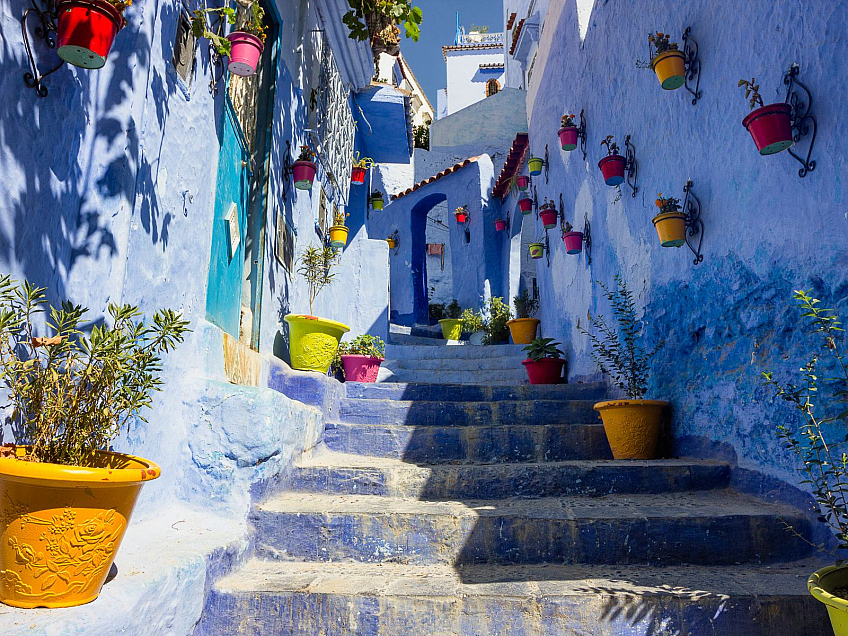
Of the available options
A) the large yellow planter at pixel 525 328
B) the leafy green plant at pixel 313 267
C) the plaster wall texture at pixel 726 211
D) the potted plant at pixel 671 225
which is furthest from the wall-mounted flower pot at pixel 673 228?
the large yellow planter at pixel 525 328

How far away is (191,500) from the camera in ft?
9.02

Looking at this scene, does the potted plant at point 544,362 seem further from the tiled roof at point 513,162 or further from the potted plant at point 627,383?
the tiled roof at point 513,162

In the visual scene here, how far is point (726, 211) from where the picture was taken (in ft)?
11.3

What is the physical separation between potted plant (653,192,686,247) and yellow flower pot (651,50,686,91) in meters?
0.71

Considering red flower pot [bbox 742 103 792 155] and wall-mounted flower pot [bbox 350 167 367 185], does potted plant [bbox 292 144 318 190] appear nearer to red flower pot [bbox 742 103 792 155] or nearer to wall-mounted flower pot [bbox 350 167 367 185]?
red flower pot [bbox 742 103 792 155]

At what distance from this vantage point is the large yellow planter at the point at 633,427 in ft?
12.6

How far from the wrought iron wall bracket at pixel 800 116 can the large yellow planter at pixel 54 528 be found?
290cm

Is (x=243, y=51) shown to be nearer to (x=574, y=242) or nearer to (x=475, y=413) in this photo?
(x=475, y=413)

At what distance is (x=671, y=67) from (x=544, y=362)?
2892 mm

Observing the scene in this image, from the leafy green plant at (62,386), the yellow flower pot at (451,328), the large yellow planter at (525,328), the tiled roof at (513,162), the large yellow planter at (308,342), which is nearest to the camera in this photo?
the leafy green plant at (62,386)

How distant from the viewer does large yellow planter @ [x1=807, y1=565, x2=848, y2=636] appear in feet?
5.44

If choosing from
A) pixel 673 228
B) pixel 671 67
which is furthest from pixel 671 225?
pixel 671 67

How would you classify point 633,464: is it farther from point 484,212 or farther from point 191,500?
point 484,212

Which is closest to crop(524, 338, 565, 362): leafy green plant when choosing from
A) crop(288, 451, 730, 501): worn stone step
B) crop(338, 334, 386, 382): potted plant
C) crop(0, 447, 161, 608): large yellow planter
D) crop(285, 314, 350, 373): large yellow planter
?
crop(338, 334, 386, 382): potted plant
